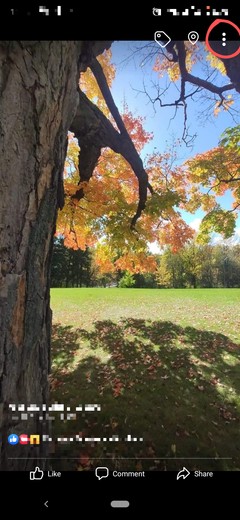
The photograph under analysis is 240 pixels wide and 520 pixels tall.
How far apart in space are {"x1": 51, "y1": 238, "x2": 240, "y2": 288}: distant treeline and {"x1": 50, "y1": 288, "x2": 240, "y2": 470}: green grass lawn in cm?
3286

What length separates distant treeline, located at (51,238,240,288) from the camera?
42112 mm

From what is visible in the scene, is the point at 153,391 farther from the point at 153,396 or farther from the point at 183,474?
the point at 183,474

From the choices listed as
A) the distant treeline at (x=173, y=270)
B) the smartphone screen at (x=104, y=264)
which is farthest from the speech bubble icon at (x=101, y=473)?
the distant treeline at (x=173, y=270)

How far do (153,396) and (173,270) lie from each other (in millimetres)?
43285

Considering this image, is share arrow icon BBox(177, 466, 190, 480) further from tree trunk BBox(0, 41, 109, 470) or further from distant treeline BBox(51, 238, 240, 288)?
distant treeline BBox(51, 238, 240, 288)

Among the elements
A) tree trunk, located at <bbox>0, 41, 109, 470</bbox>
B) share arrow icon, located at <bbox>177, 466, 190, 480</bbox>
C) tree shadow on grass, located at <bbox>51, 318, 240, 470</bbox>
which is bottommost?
tree shadow on grass, located at <bbox>51, 318, 240, 470</bbox>

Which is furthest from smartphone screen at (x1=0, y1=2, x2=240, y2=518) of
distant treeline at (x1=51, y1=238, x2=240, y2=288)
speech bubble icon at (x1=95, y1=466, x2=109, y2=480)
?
distant treeline at (x1=51, y1=238, x2=240, y2=288)

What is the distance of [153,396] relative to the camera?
396 cm

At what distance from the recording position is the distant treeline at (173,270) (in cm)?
4211

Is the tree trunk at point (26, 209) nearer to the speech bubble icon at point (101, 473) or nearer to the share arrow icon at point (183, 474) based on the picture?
the speech bubble icon at point (101, 473)

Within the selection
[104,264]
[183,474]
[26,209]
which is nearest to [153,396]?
[183,474]

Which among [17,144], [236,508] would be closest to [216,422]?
[236,508]

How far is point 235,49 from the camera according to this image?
133 cm

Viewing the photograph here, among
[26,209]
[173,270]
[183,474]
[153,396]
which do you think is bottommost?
[153,396]
